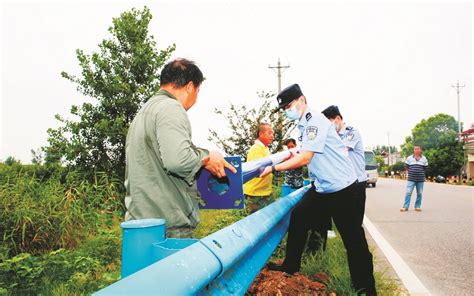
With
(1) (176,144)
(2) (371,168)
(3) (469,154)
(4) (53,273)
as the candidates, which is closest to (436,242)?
(4) (53,273)

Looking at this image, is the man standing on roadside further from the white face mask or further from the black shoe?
the black shoe

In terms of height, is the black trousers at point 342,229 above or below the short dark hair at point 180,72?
below

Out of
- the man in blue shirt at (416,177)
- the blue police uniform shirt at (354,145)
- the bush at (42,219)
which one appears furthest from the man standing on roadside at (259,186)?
the man in blue shirt at (416,177)

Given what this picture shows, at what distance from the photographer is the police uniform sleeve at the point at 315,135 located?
3.33m

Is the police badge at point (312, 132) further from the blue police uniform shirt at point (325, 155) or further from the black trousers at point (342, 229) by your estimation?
the black trousers at point (342, 229)

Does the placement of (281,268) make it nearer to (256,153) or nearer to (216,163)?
(216,163)

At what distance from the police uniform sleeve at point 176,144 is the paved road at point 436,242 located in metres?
3.35

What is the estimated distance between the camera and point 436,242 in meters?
6.24

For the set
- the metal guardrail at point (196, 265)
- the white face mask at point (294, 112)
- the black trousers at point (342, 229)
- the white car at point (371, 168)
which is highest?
the white face mask at point (294, 112)

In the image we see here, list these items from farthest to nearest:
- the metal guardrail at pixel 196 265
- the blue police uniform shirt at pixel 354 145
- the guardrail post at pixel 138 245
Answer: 1. the blue police uniform shirt at pixel 354 145
2. the guardrail post at pixel 138 245
3. the metal guardrail at pixel 196 265

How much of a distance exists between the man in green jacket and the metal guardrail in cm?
36

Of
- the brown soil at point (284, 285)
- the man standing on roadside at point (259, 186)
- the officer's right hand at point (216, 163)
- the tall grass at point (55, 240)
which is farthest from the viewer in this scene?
the man standing on roadside at point (259, 186)

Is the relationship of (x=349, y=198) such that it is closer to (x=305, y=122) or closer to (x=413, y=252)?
(x=305, y=122)

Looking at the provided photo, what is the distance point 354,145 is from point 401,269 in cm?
205
